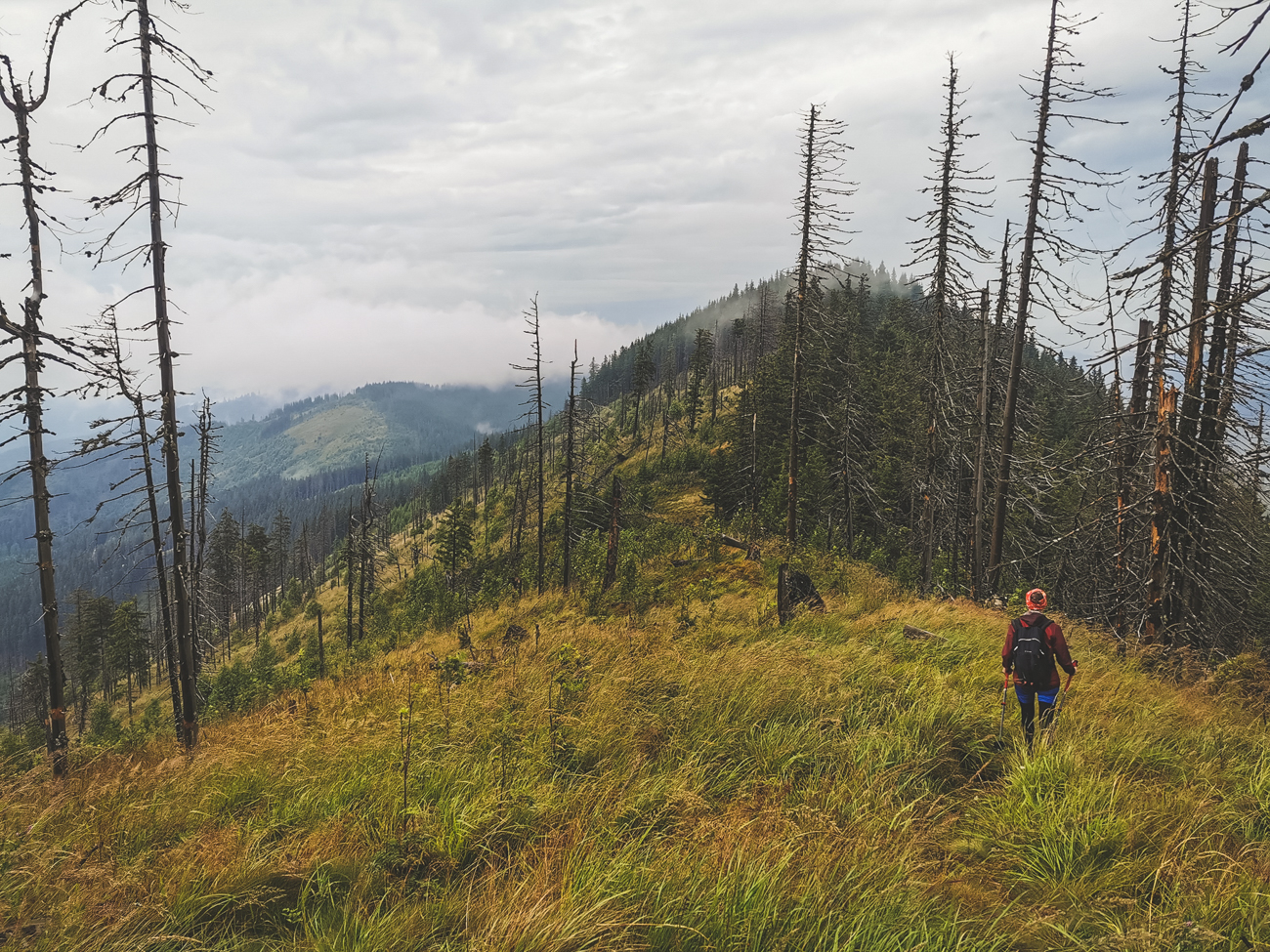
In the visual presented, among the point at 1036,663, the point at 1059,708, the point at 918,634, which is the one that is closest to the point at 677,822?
the point at 1036,663

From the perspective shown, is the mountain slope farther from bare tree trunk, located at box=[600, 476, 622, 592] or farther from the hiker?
bare tree trunk, located at box=[600, 476, 622, 592]

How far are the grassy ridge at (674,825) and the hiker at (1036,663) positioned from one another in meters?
0.32

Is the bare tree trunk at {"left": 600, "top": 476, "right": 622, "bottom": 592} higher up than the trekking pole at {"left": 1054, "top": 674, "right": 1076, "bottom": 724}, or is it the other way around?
the trekking pole at {"left": 1054, "top": 674, "right": 1076, "bottom": 724}

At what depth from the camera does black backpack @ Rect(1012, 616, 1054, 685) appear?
18.1ft

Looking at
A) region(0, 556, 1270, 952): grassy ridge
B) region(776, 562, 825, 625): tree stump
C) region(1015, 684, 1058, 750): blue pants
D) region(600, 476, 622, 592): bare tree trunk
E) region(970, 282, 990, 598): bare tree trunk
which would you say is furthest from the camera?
region(600, 476, 622, 592): bare tree trunk

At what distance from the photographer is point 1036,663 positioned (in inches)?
218

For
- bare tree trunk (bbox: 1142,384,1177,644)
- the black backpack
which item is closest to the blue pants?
the black backpack

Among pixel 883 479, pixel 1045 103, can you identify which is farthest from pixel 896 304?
pixel 1045 103

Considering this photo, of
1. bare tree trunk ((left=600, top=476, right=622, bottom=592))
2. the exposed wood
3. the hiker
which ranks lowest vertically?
bare tree trunk ((left=600, top=476, right=622, bottom=592))

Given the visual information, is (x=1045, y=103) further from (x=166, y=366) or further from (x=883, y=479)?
(x=883, y=479)

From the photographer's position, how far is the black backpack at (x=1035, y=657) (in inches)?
217

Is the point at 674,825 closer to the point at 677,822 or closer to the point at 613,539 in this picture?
the point at 677,822

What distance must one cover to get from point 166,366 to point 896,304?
82497 millimetres

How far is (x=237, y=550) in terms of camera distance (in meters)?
67.6
